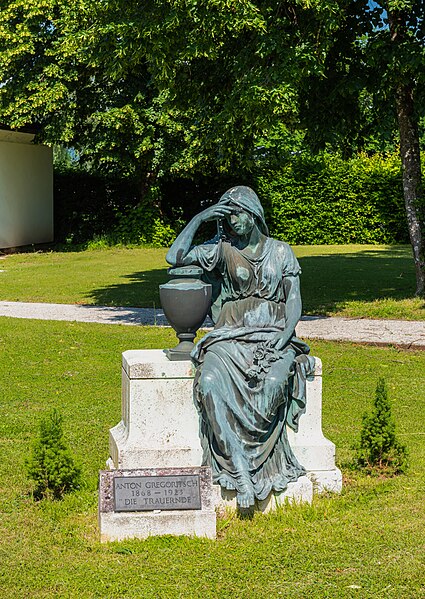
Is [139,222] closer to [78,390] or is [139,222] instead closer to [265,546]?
[78,390]

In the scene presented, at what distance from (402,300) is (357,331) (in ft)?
9.91

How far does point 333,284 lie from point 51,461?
14.3 m

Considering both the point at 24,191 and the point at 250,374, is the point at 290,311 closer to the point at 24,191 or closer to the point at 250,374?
the point at 250,374

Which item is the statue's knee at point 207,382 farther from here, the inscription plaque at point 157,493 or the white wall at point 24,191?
the white wall at point 24,191

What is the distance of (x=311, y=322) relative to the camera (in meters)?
15.4

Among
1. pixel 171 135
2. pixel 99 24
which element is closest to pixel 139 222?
pixel 171 135

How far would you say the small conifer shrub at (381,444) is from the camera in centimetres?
724

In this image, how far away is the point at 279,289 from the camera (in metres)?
6.77

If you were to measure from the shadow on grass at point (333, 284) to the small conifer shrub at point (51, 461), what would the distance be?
1005cm

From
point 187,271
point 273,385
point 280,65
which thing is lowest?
point 273,385

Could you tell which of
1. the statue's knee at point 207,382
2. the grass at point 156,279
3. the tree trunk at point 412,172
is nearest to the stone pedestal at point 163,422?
the statue's knee at point 207,382

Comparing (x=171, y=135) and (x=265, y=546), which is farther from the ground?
(x=171, y=135)

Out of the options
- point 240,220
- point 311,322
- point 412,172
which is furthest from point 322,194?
point 240,220

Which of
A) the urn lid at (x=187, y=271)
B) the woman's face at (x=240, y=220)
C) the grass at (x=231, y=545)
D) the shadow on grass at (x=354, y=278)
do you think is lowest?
the grass at (x=231, y=545)
